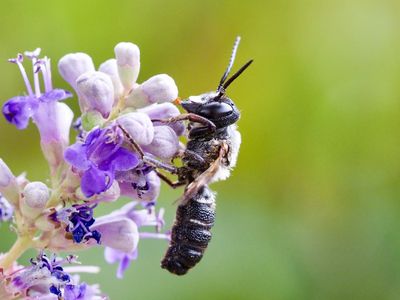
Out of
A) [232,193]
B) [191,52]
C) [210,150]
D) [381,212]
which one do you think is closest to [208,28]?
[191,52]

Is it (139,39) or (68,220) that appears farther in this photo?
(139,39)

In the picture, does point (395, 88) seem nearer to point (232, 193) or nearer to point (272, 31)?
point (272, 31)

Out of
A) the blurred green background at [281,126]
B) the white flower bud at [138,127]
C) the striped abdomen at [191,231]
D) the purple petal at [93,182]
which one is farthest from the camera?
the blurred green background at [281,126]

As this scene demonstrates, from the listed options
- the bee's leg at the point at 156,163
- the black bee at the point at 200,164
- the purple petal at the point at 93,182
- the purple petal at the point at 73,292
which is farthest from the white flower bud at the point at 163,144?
the purple petal at the point at 73,292

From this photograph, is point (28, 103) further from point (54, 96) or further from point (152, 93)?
point (152, 93)

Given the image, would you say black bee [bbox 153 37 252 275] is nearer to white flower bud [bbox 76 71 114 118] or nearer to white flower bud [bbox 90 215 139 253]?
white flower bud [bbox 90 215 139 253]

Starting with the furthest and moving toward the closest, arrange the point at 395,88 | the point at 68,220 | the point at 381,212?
1. the point at 395,88
2. the point at 381,212
3. the point at 68,220

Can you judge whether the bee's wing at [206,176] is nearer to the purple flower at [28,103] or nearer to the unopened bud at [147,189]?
the unopened bud at [147,189]

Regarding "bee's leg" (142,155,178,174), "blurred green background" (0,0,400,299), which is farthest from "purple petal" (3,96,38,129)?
"blurred green background" (0,0,400,299)
